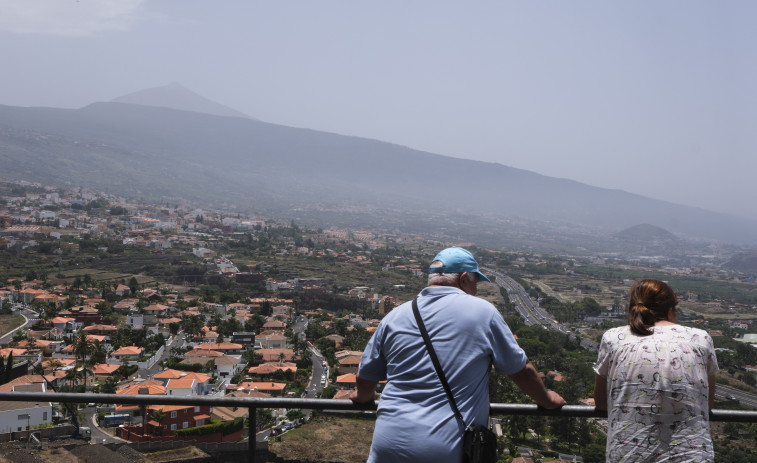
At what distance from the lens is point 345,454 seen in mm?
2514

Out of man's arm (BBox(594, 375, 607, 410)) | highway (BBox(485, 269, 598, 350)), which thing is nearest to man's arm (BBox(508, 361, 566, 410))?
man's arm (BBox(594, 375, 607, 410))

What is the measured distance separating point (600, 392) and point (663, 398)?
0.90 ft

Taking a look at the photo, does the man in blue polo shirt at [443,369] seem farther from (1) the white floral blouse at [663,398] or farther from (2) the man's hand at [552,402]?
(1) the white floral blouse at [663,398]

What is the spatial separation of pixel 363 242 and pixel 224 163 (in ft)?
403

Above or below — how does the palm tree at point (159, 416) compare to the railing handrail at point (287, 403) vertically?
below

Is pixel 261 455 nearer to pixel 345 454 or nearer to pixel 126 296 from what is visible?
pixel 345 454

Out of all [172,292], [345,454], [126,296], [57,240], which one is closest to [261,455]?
[345,454]

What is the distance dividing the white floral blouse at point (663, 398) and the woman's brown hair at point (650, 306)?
0.03 m

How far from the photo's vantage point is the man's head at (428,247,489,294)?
1998 millimetres

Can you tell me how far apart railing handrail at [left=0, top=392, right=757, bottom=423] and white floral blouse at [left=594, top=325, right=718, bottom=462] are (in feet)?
0.68

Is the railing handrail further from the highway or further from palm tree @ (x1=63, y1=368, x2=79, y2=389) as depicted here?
the highway

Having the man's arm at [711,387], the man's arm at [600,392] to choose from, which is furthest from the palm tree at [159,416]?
the man's arm at [711,387]

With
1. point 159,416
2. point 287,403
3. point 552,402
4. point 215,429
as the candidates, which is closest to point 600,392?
point 552,402

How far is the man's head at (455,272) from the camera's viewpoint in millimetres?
1998
